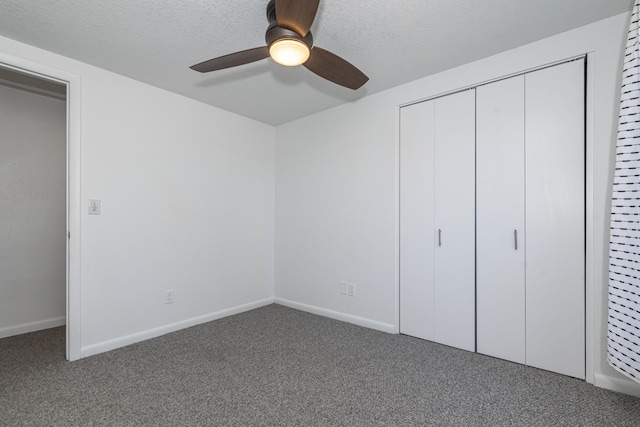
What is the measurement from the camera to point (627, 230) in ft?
5.57

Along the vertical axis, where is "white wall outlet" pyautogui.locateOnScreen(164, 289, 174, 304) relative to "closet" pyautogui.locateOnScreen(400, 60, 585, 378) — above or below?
below

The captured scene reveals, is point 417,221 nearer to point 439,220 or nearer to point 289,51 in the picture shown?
point 439,220

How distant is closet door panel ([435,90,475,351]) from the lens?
8.33 feet

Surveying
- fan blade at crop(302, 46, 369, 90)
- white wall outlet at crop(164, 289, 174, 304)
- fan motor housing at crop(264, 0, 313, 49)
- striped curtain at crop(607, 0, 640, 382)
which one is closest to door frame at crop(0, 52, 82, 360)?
white wall outlet at crop(164, 289, 174, 304)

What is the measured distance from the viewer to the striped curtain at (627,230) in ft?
5.39

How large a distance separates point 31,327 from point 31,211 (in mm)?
1137

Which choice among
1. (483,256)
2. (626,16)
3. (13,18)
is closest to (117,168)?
(13,18)

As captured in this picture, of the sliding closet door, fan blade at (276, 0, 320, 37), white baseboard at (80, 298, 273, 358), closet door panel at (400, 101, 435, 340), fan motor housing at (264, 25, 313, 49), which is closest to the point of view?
fan blade at (276, 0, 320, 37)

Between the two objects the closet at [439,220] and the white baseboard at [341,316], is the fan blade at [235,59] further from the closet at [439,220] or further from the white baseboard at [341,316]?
the white baseboard at [341,316]

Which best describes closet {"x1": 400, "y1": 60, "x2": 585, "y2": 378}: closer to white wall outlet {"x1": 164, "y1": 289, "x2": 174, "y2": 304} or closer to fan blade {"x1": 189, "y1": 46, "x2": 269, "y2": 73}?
fan blade {"x1": 189, "y1": 46, "x2": 269, "y2": 73}

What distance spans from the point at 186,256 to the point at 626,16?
3.85 metres

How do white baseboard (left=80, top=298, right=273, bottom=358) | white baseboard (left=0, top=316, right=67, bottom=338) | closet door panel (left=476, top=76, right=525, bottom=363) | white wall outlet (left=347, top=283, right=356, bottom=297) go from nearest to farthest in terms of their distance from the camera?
1. closet door panel (left=476, top=76, right=525, bottom=363)
2. white baseboard (left=80, top=298, right=273, bottom=358)
3. white baseboard (left=0, top=316, right=67, bottom=338)
4. white wall outlet (left=347, top=283, right=356, bottom=297)

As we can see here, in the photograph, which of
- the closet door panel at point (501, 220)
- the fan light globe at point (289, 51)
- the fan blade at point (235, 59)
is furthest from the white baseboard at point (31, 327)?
the closet door panel at point (501, 220)

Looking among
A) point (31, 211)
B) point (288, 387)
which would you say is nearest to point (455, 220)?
point (288, 387)
